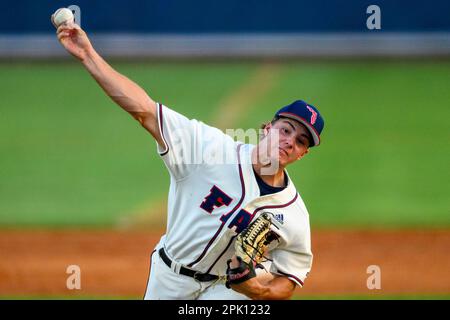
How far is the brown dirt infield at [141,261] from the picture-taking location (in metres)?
8.35

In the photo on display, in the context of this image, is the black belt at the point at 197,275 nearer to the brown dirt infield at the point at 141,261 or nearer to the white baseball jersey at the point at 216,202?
the white baseball jersey at the point at 216,202

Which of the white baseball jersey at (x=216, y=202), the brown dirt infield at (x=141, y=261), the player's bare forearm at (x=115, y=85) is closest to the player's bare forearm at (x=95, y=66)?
the player's bare forearm at (x=115, y=85)

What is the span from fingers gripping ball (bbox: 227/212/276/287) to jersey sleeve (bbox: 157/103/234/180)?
0.50 m

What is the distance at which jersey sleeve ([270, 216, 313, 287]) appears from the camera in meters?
4.75

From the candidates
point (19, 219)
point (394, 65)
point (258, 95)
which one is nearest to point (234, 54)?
point (258, 95)

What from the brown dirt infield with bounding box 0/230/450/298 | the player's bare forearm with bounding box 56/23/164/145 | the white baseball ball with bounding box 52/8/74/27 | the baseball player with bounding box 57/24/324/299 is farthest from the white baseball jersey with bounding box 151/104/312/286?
the brown dirt infield with bounding box 0/230/450/298

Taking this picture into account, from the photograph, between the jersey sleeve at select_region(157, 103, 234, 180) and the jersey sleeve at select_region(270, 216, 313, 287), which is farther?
the jersey sleeve at select_region(270, 216, 313, 287)

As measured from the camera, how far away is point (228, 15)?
1684 centimetres

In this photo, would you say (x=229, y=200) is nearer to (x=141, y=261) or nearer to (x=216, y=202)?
(x=216, y=202)

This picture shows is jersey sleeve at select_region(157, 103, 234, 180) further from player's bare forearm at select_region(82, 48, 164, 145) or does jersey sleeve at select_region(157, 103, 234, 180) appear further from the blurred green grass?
the blurred green grass

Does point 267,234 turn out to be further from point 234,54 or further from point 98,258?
point 234,54

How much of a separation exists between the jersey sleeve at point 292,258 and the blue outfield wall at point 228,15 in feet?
40.7

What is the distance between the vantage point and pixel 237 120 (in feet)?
54.8

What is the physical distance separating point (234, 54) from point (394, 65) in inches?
148
